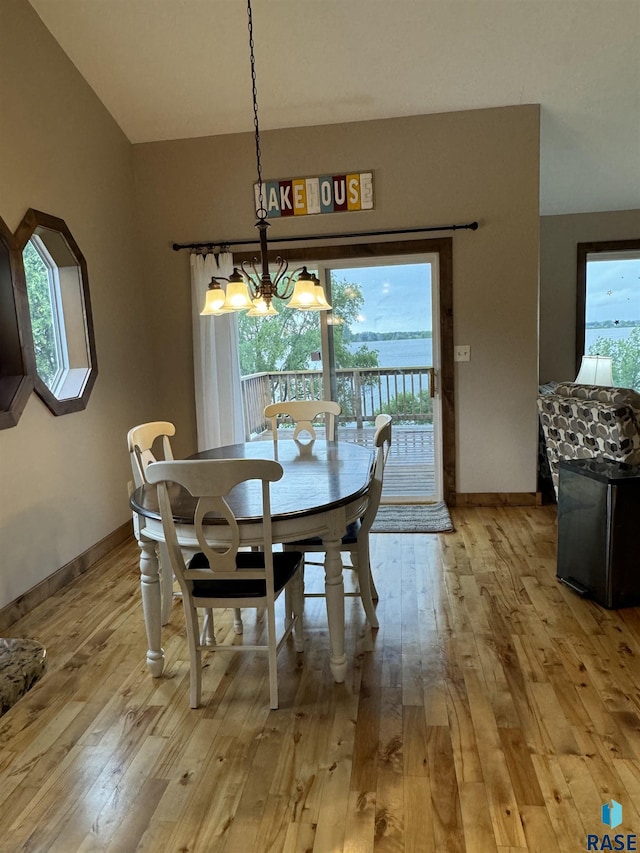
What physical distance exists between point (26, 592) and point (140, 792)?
1632mm

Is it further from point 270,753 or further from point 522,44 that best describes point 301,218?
point 270,753

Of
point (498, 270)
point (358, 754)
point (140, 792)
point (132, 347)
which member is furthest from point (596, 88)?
point (140, 792)

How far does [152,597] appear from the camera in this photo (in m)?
2.27

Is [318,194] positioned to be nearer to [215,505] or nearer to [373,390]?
[373,390]

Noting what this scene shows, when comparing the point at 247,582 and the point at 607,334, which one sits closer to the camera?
the point at 247,582

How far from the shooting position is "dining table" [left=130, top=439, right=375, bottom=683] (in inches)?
79.2

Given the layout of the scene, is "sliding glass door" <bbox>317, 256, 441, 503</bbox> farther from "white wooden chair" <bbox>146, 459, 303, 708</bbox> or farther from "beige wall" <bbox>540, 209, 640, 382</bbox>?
"white wooden chair" <bbox>146, 459, 303, 708</bbox>

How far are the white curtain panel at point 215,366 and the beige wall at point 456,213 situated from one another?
6.6 inches

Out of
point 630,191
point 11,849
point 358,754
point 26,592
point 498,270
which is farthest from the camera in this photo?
point 630,191

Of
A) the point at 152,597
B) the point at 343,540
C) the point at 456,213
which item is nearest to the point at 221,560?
the point at 152,597

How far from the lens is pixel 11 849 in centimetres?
155

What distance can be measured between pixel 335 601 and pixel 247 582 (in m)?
0.35

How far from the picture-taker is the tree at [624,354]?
595 centimetres

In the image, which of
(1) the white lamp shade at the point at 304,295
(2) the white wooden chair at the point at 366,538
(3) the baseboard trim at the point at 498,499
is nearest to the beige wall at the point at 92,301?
(2) the white wooden chair at the point at 366,538
